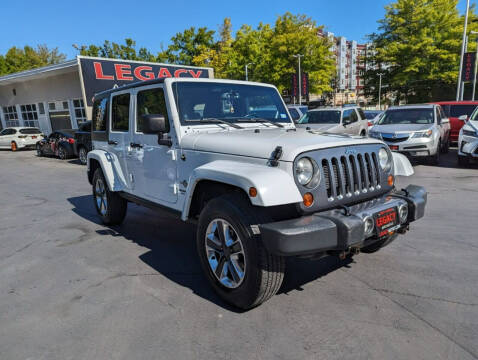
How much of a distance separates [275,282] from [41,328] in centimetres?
192

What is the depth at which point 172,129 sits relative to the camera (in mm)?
3525

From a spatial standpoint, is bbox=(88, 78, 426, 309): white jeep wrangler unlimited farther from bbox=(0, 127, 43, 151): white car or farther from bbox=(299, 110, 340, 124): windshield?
bbox=(0, 127, 43, 151): white car

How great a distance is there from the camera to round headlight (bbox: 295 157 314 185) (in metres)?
2.61

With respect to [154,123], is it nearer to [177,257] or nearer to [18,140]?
[177,257]

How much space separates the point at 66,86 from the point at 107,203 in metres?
22.5

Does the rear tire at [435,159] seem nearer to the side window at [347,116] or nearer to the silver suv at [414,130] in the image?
the silver suv at [414,130]

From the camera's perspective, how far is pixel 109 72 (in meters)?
19.7

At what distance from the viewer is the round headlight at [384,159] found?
3.22m

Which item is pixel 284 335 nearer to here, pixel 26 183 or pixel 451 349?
pixel 451 349

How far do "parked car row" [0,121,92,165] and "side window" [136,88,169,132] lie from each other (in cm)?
1000

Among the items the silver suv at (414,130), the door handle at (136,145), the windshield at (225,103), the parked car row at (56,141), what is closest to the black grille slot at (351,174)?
the windshield at (225,103)

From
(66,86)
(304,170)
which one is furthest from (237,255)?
(66,86)

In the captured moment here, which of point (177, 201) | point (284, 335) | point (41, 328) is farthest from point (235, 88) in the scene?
point (41, 328)

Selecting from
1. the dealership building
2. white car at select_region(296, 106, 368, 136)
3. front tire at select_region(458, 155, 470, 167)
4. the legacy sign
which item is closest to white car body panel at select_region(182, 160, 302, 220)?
front tire at select_region(458, 155, 470, 167)
